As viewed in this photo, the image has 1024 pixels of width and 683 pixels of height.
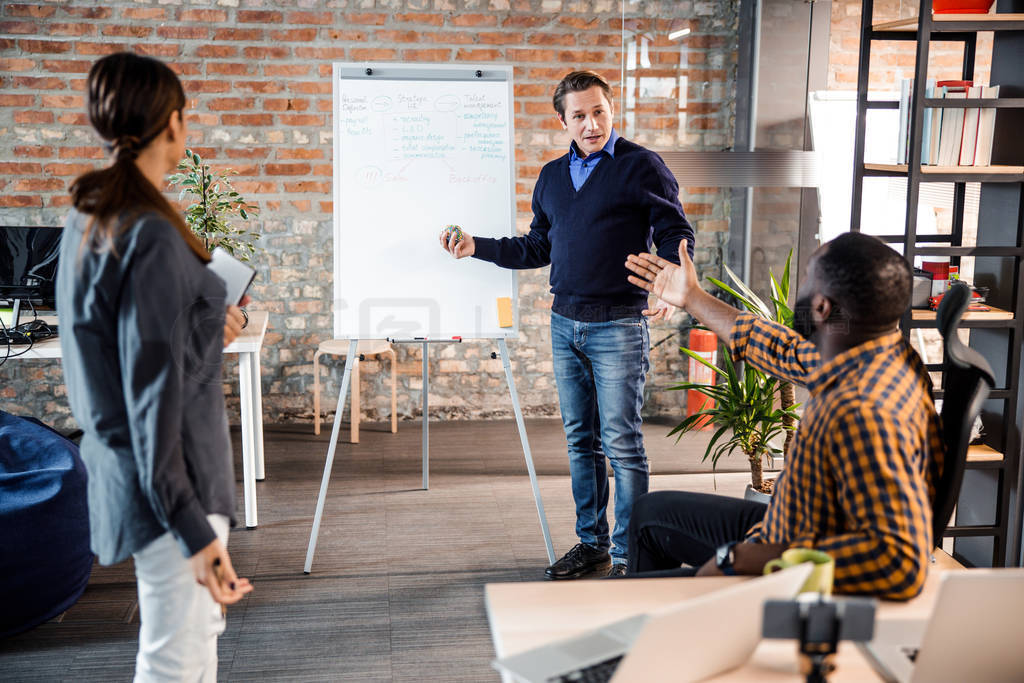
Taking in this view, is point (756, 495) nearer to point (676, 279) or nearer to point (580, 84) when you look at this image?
point (676, 279)

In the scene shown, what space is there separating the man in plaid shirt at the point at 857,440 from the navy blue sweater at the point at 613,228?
89cm

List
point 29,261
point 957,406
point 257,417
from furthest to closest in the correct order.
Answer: point 257,417 < point 29,261 < point 957,406

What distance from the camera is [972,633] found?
1.01 m

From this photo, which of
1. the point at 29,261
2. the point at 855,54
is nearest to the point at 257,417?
the point at 29,261

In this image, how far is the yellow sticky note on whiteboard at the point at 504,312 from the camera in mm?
2912

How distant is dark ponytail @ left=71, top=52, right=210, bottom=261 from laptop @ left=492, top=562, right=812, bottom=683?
837 millimetres

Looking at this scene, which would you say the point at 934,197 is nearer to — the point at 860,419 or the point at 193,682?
the point at 860,419

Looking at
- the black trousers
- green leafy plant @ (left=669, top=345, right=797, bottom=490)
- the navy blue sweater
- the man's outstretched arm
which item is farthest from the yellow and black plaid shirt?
green leafy plant @ (left=669, top=345, right=797, bottom=490)

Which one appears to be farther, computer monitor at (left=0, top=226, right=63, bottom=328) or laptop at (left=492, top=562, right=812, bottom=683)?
computer monitor at (left=0, top=226, right=63, bottom=328)

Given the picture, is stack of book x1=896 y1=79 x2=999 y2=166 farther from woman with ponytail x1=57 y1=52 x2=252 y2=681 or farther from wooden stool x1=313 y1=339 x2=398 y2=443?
wooden stool x1=313 y1=339 x2=398 y2=443

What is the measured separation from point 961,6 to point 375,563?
2.50 meters

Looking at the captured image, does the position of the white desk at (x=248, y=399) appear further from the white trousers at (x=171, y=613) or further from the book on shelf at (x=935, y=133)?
the book on shelf at (x=935, y=133)

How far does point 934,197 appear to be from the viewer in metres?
3.19

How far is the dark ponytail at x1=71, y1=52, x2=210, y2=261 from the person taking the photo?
127 centimetres
